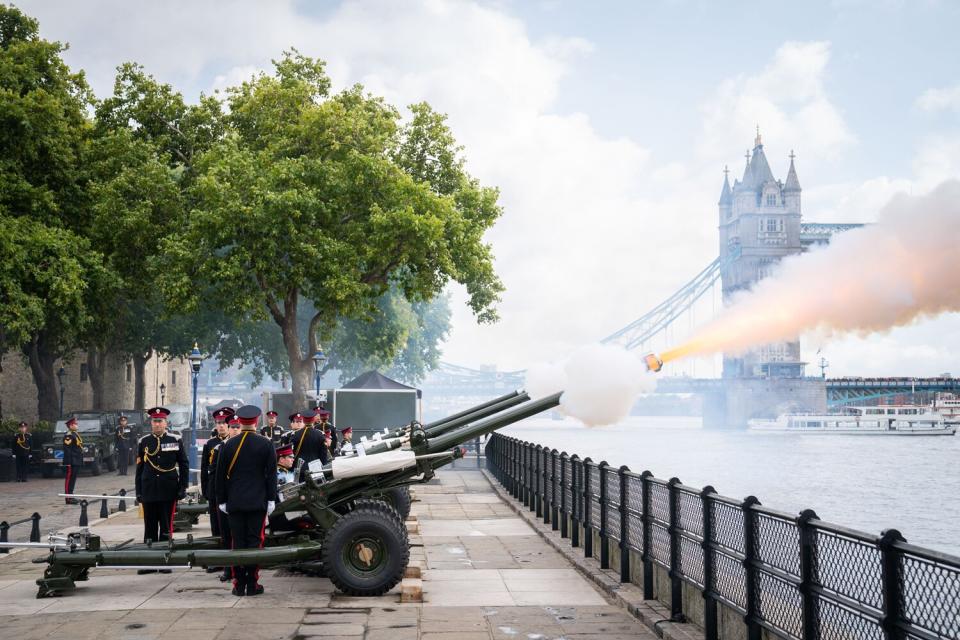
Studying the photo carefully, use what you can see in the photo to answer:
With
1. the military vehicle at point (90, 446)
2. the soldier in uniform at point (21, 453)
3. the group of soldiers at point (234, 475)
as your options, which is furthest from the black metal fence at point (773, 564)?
the military vehicle at point (90, 446)

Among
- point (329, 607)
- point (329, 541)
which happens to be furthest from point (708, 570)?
point (329, 541)

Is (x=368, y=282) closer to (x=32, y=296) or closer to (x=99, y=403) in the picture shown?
(x=32, y=296)

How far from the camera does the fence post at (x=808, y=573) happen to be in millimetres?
7348

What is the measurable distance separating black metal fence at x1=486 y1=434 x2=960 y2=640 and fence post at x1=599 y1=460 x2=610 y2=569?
0.01 m

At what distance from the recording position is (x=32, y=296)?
32.7m

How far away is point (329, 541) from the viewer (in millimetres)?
11891

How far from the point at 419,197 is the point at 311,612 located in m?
26.0

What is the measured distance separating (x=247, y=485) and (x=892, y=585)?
7.52 meters

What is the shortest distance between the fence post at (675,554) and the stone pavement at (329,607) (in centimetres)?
40

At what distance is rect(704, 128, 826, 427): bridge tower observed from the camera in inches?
4993

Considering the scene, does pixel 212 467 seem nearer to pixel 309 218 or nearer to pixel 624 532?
pixel 624 532

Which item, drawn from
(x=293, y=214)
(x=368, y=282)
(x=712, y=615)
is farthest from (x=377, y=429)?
(x=712, y=615)

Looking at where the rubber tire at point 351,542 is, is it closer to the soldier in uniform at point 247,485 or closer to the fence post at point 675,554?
the soldier in uniform at point 247,485

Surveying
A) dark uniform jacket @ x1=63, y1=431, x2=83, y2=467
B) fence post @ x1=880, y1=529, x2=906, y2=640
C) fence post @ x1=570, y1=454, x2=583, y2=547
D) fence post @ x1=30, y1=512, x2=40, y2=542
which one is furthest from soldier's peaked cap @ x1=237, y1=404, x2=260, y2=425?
dark uniform jacket @ x1=63, y1=431, x2=83, y2=467
